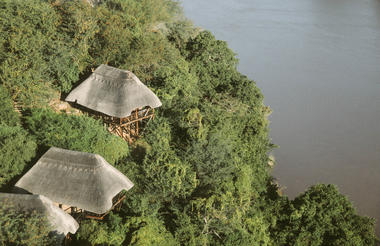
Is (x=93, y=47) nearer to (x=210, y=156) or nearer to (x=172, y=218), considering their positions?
(x=210, y=156)

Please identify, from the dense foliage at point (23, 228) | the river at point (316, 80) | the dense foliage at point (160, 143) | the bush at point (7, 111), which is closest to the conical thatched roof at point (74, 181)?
the dense foliage at point (160, 143)

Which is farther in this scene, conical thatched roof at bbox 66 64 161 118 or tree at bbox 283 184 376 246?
conical thatched roof at bbox 66 64 161 118

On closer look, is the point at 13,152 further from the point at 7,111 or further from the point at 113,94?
the point at 113,94

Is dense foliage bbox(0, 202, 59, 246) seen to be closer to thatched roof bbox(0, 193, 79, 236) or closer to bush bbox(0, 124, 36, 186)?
thatched roof bbox(0, 193, 79, 236)

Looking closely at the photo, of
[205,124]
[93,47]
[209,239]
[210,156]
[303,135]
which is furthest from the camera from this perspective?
[303,135]

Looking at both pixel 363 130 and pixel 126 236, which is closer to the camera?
pixel 126 236

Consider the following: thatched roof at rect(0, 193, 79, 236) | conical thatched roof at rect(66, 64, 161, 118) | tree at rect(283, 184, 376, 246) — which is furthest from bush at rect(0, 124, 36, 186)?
tree at rect(283, 184, 376, 246)

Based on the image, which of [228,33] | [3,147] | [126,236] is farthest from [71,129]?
[228,33]
